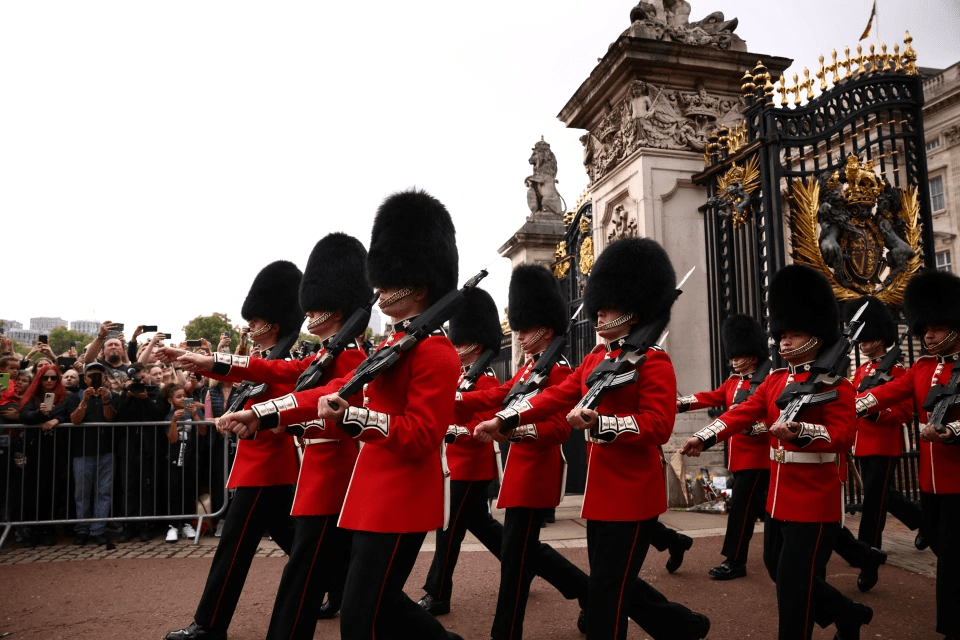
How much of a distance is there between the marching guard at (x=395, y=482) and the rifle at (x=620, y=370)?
0.73 m

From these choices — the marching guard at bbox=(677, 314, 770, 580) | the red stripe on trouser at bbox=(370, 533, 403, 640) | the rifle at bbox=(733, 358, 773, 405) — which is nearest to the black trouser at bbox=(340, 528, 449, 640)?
the red stripe on trouser at bbox=(370, 533, 403, 640)

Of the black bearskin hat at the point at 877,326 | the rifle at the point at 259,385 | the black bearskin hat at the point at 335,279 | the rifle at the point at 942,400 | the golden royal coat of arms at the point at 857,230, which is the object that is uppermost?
the golden royal coat of arms at the point at 857,230

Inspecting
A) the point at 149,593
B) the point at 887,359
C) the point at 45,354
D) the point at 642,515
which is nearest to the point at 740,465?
the point at 887,359

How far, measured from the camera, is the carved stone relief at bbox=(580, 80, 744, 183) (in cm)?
824

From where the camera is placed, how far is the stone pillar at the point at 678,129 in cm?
807

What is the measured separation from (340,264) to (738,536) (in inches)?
140

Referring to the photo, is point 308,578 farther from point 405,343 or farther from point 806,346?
point 806,346

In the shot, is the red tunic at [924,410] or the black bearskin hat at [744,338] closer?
the red tunic at [924,410]

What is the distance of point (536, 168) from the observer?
12969 millimetres

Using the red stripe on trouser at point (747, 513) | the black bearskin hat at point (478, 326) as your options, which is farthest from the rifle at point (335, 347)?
the red stripe on trouser at point (747, 513)

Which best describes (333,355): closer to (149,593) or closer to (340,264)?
(340,264)

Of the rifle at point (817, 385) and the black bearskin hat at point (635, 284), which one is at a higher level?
the black bearskin hat at point (635, 284)

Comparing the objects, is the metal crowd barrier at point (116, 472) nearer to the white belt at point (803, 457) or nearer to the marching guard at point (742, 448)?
the marching guard at point (742, 448)

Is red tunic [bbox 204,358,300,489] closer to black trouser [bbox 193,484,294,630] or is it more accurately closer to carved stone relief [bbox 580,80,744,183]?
black trouser [bbox 193,484,294,630]
